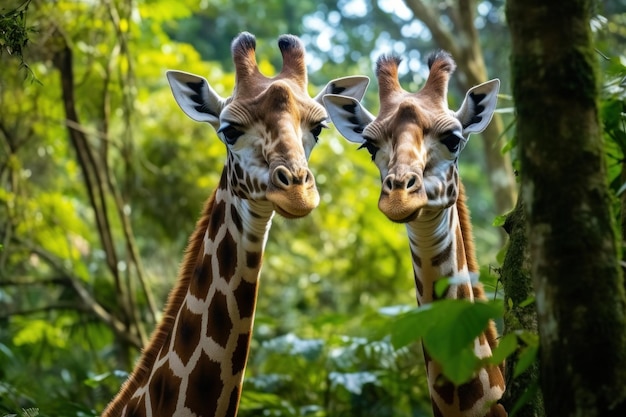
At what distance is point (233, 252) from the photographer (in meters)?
4.68

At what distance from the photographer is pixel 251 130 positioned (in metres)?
4.62

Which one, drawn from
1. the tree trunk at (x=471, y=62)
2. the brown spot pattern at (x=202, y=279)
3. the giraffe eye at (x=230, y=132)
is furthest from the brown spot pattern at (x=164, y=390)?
the tree trunk at (x=471, y=62)

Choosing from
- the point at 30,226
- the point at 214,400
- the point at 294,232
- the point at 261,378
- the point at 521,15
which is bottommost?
the point at 214,400

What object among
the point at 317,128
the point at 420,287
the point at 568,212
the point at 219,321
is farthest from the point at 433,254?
the point at 568,212

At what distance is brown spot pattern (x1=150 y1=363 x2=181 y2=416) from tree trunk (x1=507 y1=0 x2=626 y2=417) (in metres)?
2.25

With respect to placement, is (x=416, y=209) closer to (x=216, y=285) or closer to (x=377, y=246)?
(x=216, y=285)

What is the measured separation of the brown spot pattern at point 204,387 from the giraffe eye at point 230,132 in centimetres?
108

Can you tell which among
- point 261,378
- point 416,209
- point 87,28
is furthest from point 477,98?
point 87,28

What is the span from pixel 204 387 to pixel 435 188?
1.49 m

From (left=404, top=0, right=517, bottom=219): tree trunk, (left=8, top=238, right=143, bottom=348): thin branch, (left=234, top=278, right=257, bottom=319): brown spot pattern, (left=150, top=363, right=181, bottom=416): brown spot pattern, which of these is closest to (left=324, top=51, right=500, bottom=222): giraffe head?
(left=234, top=278, right=257, bottom=319): brown spot pattern

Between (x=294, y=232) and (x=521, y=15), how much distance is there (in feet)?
28.2

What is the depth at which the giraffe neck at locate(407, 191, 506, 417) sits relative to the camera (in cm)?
442

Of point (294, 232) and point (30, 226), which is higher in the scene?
point (294, 232)

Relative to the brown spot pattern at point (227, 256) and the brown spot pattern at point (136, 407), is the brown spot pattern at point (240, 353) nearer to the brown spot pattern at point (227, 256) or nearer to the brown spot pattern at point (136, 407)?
the brown spot pattern at point (227, 256)
